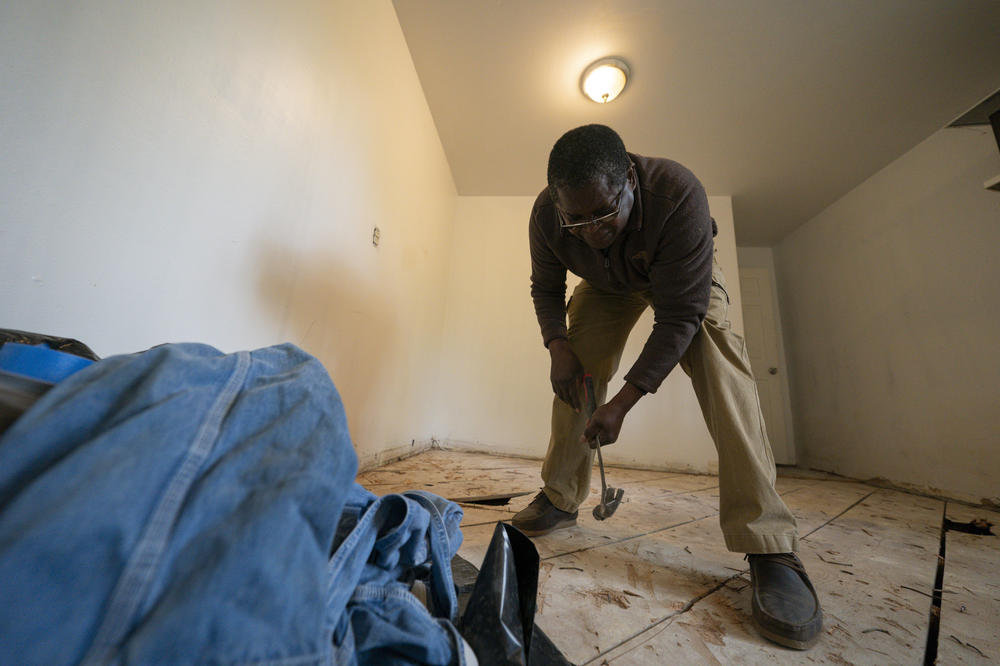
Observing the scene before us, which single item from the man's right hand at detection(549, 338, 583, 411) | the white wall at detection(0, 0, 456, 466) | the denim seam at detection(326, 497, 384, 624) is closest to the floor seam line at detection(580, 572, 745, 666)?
the denim seam at detection(326, 497, 384, 624)

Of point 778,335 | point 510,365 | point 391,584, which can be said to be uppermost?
point 778,335

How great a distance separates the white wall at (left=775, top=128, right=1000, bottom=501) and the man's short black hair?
2.98 m

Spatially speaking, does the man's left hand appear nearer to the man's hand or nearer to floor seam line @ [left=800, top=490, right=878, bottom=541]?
the man's hand

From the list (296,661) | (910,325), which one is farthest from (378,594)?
(910,325)

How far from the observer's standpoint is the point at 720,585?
870mm

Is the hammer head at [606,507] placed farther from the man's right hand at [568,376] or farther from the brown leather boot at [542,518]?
the man's right hand at [568,376]

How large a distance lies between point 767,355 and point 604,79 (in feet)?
10.5

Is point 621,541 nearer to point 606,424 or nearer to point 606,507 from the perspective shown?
point 606,507

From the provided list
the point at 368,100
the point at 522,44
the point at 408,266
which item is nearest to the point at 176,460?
the point at 368,100

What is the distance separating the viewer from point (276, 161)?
1148 millimetres

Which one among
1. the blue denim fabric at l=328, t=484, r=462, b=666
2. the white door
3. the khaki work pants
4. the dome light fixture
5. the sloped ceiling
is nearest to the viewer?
the blue denim fabric at l=328, t=484, r=462, b=666

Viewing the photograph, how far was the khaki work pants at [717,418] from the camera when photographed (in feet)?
2.95

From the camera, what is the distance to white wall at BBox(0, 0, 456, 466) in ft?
2.08

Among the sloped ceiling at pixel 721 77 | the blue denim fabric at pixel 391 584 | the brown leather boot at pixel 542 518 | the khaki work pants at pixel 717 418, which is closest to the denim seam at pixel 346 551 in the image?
the blue denim fabric at pixel 391 584
